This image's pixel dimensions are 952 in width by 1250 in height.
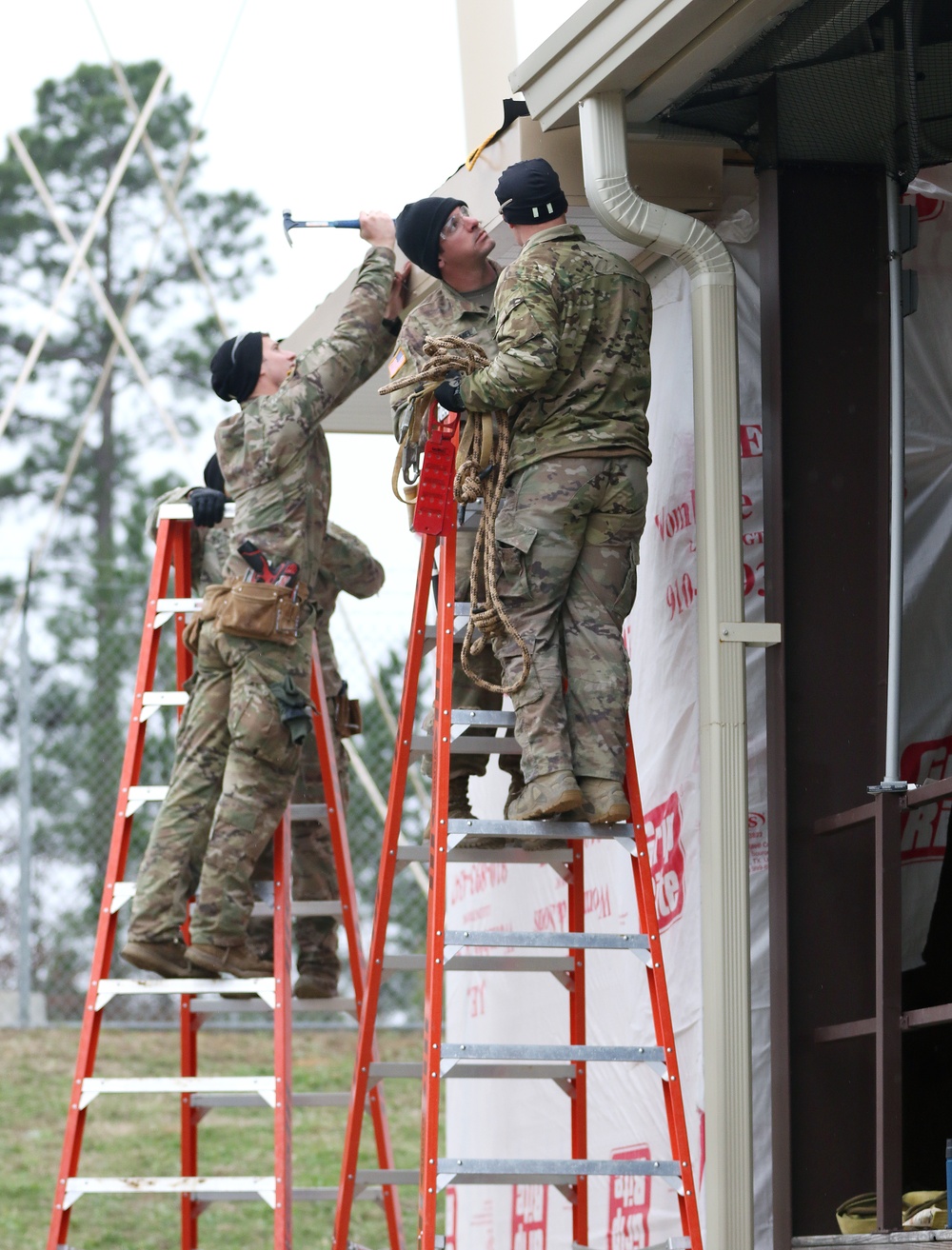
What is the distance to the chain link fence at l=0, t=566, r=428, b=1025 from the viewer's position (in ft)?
37.5

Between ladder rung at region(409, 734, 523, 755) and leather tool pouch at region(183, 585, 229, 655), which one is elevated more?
leather tool pouch at region(183, 585, 229, 655)

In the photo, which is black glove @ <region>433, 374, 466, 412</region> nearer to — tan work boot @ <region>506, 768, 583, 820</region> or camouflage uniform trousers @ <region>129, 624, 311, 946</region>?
tan work boot @ <region>506, 768, 583, 820</region>

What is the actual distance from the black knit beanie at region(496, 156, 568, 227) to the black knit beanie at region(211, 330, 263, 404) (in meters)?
1.36

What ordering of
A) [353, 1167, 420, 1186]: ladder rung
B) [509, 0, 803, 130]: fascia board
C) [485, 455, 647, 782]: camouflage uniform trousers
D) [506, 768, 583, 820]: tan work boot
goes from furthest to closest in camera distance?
[353, 1167, 420, 1186]: ladder rung < [485, 455, 647, 782]: camouflage uniform trousers < [506, 768, 583, 820]: tan work boot < [509, 0, 803, 130]: fascia board

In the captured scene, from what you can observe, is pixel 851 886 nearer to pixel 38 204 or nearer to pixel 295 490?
pixel 295 490

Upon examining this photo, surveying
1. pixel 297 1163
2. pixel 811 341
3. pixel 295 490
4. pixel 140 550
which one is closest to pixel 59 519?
pixel 140 550

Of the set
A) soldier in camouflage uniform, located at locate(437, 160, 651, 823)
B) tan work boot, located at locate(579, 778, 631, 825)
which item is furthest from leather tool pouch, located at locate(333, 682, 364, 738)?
tan work boot, located at locate(579, 778, 631, 825)

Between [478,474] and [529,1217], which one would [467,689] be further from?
[529,1217]

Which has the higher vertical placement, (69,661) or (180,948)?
(69,661)

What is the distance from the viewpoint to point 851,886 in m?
4.74

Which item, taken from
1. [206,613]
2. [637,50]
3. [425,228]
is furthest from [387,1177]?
[637,50]

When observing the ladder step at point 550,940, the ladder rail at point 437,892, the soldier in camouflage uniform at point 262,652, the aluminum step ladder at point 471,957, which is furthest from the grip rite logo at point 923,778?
the soldier in camouflage uniform at point 262,652

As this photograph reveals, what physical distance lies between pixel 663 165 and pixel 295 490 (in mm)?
1510

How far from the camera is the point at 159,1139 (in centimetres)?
1172
